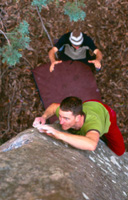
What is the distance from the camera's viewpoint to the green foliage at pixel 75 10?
4.13 meters

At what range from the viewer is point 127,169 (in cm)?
265

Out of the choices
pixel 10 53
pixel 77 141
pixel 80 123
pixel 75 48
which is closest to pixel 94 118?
pixel 80 123

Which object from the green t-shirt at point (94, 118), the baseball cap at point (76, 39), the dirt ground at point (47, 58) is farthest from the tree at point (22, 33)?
the green t-shirt at point (94, 118)

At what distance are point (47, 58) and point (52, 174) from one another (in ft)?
10.3

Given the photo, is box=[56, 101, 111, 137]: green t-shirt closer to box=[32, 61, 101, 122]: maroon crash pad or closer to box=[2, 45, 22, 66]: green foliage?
box=[32, 61, 101, 122]: maroon crash pad

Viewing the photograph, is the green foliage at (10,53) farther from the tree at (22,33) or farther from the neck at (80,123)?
the neck at (80,123)

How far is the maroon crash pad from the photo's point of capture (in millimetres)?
3891

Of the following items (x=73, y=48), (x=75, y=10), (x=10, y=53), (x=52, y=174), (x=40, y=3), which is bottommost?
(x=52, y=174)

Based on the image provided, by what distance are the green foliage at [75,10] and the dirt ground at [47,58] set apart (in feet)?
0.38

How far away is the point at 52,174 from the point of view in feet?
4.46

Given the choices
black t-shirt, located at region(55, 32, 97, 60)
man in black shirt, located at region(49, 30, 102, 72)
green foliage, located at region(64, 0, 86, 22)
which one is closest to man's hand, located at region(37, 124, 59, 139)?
man in black shirt, located at region(49, 30, 102, 72)

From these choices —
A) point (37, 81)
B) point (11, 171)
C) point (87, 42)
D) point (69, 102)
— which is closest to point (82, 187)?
point (11, 171)

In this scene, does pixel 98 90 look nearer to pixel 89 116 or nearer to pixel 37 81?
pixel 37 81

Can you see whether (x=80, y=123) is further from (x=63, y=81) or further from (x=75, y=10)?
(x=75, y=10)
